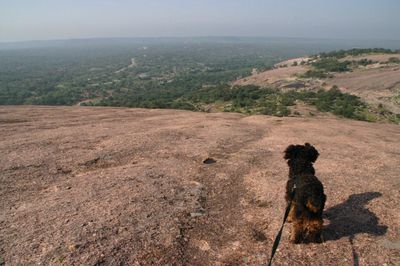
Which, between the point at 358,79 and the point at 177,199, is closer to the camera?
the point at 177,199

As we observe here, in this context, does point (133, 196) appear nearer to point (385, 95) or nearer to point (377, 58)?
point (385, 95)

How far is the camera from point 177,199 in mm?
10281

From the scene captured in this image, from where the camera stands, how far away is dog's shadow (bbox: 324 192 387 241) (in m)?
8.38

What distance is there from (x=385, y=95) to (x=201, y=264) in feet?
194

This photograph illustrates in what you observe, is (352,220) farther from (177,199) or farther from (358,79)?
(358,79)

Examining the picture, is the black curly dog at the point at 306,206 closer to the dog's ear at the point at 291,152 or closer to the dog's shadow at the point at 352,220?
the dog's ear at the point at 291,152

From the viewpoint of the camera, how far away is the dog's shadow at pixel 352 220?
8.38 m

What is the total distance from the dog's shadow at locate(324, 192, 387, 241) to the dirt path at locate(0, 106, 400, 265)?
0.09 feet

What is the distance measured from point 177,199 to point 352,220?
4.65 meters

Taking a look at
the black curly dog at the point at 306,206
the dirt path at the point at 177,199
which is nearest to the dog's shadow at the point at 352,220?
the dirt path at the point at 177,199

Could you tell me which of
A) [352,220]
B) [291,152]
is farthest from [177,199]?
[352,220]

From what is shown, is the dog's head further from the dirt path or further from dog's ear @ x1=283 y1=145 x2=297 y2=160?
the dirt path

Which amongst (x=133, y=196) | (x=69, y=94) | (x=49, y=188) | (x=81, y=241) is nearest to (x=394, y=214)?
(x=133, y=196)

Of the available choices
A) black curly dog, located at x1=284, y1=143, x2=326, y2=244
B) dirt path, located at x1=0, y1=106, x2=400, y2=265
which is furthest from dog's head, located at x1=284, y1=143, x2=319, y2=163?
dirt path, located at x1=0, y1=106, x2=400, y2=265
